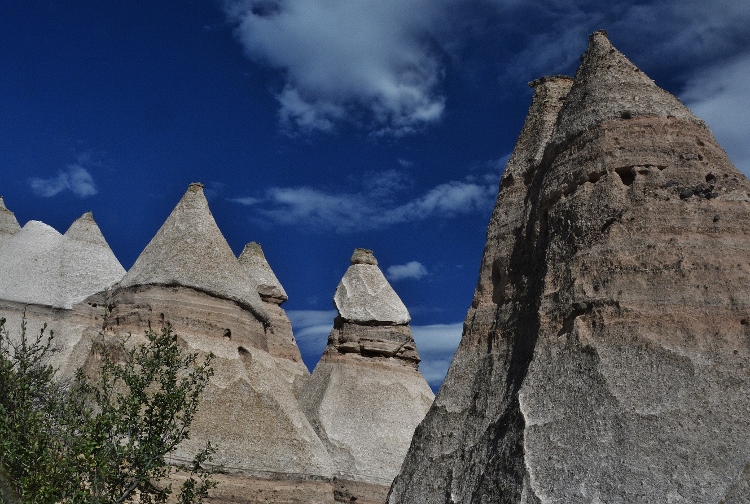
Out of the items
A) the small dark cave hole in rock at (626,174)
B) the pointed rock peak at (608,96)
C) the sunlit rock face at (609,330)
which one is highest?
the pointed rock peak at (608,96)

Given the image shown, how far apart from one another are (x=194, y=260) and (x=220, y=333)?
6.99 feet

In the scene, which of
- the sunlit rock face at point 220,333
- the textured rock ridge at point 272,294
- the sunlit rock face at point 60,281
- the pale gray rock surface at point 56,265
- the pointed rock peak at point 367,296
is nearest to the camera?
the sunlit rock face at point 220,333

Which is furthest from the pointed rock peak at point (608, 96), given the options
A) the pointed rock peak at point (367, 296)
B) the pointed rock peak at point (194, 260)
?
the pointed rock peak at point (367, 296)

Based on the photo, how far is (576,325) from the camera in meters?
10.4

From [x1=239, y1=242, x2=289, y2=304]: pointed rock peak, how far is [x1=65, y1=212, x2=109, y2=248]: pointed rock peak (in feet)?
18.4

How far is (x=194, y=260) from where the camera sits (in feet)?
68.7

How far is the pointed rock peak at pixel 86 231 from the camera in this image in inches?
1089

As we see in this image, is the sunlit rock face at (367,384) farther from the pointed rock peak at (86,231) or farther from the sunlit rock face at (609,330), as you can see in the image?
the sunlit rock face at (609,330)

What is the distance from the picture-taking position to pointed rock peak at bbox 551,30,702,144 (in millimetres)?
11992

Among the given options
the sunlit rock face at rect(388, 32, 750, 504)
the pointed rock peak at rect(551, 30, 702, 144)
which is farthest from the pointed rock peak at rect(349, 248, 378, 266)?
the pointed rock peak at rect(551, 30, 702, 144)

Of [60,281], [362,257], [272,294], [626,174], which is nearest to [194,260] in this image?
[60,281]

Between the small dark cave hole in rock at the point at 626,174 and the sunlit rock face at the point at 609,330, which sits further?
the small dark cave hole in rock at the point at 626,174

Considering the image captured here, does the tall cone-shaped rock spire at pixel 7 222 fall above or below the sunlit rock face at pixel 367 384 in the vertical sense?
above

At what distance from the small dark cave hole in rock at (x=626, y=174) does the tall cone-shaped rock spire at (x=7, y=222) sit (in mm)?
24435
